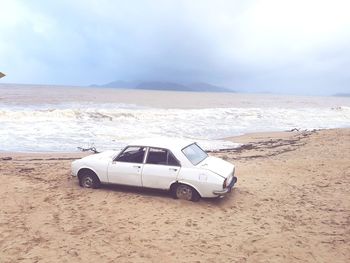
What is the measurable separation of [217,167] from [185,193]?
1042mm

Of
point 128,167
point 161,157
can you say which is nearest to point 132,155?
point 128,167

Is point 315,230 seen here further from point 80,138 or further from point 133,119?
point 133,119

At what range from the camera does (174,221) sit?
7.28 metres

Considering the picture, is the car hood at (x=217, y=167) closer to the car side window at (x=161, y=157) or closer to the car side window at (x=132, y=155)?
the car side window at (x=161, y=157)

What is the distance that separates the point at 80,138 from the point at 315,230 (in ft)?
52.9

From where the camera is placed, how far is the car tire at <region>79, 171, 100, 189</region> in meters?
9.34

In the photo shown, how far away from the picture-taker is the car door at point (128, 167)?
345 inches

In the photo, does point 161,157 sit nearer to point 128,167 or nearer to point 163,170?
point 163,170

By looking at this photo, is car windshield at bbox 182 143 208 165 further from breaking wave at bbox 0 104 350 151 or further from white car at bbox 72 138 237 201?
breaking wave at bbox 0 104 350 151

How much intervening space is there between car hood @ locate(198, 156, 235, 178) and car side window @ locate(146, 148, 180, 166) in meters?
0.68

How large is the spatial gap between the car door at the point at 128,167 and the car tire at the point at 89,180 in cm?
47

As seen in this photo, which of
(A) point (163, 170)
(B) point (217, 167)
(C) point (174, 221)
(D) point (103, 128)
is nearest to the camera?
(C) point (174, 221)

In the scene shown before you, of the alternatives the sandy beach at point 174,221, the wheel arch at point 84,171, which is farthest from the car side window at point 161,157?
the wheel arch at point 84,171

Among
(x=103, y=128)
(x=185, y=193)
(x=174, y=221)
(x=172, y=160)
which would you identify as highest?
(x=172, y=160)
